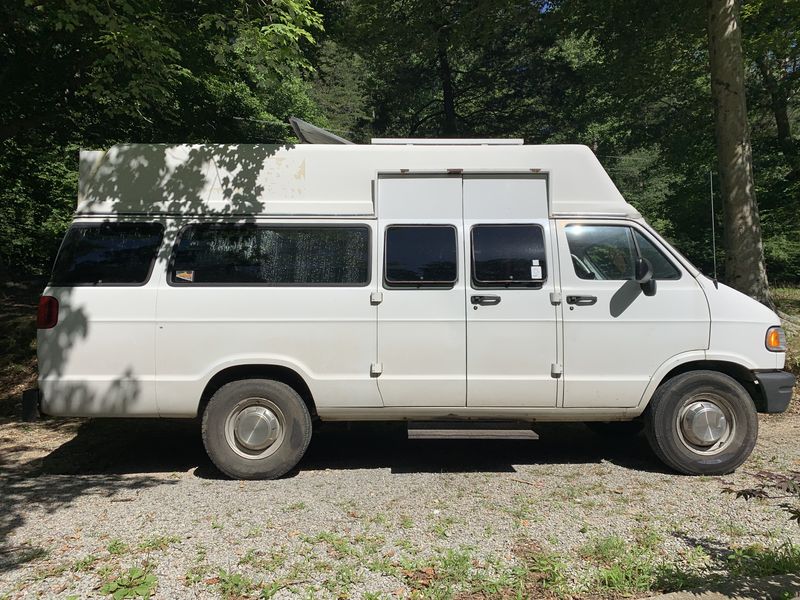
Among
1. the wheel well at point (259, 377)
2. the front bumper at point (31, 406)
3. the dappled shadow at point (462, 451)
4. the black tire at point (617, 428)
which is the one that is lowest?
the dappled shadow at point (462, 451)

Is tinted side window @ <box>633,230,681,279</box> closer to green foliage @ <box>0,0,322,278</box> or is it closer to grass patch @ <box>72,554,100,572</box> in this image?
green foliage @ <box>0,0,322,278</box>

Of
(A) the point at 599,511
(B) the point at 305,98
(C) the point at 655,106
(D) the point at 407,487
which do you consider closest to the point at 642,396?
(A) the point at 599,511

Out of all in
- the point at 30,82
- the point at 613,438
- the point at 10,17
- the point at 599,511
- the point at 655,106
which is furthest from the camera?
the point at 655,106

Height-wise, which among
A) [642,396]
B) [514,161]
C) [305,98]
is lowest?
[642,396]

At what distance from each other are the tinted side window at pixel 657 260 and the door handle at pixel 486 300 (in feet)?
4.25

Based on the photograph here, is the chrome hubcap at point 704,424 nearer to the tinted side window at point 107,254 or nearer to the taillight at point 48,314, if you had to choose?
the tinted side window at point 107,254

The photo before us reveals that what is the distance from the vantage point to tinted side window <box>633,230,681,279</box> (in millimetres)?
5035

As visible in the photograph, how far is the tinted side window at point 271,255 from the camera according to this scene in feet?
16.5

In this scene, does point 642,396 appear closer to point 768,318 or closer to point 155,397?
point 768,318

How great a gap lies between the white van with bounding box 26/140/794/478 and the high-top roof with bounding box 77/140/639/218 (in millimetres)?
18

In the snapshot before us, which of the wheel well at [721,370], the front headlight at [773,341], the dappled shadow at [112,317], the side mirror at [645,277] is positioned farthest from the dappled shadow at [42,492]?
the front headlight at [773,341]

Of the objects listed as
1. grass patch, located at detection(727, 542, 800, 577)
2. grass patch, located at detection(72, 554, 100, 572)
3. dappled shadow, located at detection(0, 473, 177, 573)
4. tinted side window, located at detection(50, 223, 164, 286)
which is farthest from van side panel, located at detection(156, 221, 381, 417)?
grass patch, located at detection(727, 542, 800, 577)

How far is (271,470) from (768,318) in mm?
4294

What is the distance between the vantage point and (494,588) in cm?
318
